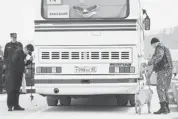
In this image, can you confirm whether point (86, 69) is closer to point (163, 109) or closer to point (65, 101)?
point (163, 109)

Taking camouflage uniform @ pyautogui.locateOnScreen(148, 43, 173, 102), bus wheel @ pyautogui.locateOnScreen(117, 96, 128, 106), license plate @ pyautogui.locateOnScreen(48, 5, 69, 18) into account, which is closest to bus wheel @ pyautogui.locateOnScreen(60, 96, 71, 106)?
bus wheel @ pyautogui.locateOnScreen(117, 96, 128, 106)

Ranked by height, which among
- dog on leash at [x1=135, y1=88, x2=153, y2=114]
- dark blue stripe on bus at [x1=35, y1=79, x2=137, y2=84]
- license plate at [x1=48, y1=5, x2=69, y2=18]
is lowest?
dog on leash at [x1=135, y1=88, x2=153, y2=114]

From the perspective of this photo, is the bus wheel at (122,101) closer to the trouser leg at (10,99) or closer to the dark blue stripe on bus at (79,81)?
the dark blue stripe on bus at (79,81)

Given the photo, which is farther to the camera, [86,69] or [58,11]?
[58,11]

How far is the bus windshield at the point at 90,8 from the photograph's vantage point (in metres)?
14.0

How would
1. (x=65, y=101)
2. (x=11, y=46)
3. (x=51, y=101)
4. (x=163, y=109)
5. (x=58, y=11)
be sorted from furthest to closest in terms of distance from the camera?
(x=65, y=101) < (x=51, y=101) < (x=11, y=46) < (x=58, y=11) < (x=163, y=109)

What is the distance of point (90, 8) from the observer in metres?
14.1

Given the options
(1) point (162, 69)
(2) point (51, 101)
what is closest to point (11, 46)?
(2) point (51, 101)

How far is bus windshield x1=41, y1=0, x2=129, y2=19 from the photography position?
14039 mm

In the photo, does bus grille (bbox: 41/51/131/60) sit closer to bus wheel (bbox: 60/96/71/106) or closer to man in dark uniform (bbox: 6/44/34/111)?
man in dark uniform (bbox: 6/44/34/111)

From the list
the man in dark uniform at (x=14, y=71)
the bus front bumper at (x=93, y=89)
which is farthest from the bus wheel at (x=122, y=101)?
the man in dark uniform at (x=14, y=71)

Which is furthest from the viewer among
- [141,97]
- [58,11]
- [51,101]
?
[51,101]

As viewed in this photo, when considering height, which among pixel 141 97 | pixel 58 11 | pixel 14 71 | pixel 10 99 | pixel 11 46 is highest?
pixel 58 11

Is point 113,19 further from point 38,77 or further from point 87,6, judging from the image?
point 38,77
